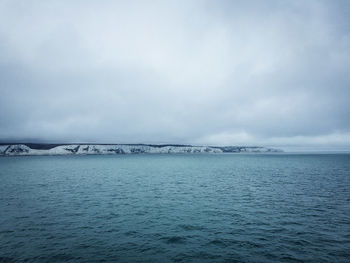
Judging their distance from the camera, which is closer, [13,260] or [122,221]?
[13,260]

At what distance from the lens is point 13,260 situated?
1858cm

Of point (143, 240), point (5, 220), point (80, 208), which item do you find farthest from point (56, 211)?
point (143, 240)

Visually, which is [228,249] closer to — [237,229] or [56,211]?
[237,229]

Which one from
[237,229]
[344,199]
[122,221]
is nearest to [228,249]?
[237,229]

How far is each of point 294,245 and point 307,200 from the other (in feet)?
79.4

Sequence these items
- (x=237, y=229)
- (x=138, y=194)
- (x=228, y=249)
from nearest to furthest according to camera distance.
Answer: (x=228, y=249), (x=237, y=229), (x=138, y=194)

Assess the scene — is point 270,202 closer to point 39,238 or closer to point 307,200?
point 307,200

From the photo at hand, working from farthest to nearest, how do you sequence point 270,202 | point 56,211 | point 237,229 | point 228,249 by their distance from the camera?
1. point 270,202
2. point 56,211
3. point 237,229
4. point 228,249

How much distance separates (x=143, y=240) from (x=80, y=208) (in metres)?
18.5

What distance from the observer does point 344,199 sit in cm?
4106

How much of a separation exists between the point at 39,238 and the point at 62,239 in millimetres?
2969

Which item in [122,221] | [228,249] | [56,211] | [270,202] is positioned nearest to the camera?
[228,249]

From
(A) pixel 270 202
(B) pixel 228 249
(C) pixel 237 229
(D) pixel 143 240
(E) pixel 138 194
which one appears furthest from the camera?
(E) pixel 138 194

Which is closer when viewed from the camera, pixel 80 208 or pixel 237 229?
pixel 237 229
